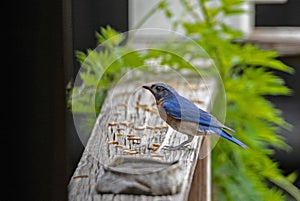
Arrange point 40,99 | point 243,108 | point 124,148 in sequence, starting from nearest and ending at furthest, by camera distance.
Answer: point 40,99 < point 124,148 < point 243,108

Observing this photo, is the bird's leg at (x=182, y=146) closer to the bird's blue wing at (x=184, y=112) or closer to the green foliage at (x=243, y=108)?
the bird's blue wing at (x=184, y=112)

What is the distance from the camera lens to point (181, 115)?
90 cm

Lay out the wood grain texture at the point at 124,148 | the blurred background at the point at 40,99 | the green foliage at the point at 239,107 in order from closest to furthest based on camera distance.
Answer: the blurred background at the point at 40,99 < the wood grain texture at the point at 124,148 < the green foliage at the point at 239,107

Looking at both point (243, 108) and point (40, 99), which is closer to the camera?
point (40, 99)

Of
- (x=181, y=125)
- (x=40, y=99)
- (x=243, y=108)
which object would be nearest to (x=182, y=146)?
(x=181, y=125)

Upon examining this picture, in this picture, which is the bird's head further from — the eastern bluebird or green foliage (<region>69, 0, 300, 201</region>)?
green foliage (<region>69, 0, 300, 201</region>)

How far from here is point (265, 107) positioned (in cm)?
202

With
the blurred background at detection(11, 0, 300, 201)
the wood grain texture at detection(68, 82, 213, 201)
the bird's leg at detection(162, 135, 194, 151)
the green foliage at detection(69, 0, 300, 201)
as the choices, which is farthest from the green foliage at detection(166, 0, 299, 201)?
the blurred background at detection(11, 0, 300, 201)

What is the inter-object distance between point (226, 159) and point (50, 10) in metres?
1.39

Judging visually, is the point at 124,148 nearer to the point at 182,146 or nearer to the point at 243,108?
the point at 182,146

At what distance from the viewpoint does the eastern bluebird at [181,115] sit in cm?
92

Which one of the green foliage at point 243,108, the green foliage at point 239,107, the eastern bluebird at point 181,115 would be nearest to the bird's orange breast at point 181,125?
the eastern bluebird at point 181,115

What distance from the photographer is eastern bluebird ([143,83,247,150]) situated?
92 centimetres

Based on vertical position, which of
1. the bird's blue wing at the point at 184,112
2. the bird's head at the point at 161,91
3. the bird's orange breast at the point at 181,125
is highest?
the bird's head at the point at 161,91
